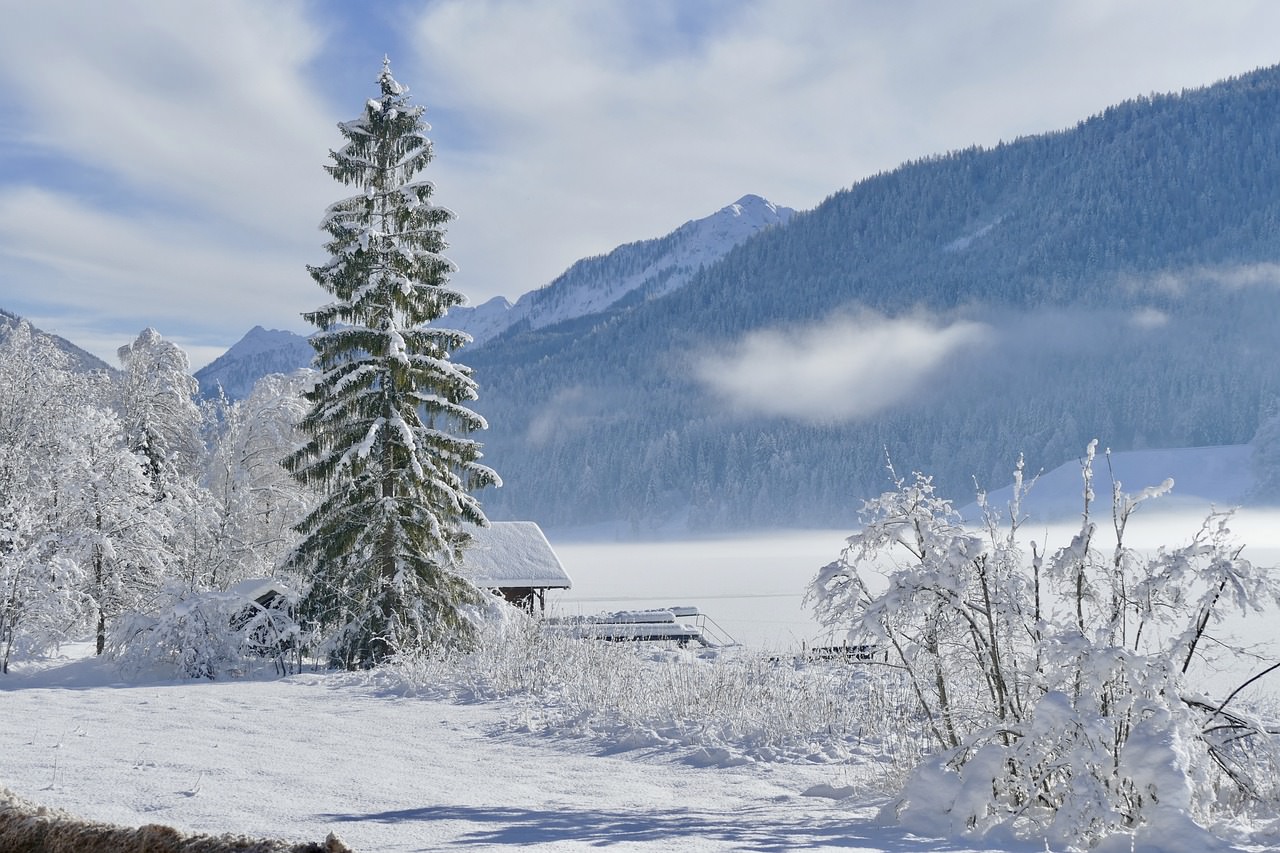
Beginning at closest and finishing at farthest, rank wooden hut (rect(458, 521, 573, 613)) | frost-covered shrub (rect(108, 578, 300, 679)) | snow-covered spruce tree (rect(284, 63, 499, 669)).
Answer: frost-covered shrub (rect(108, 578, 300, 679)) → snow-covered spruce tree (rect(284, 63, 499, 669)) → wooden hut (rect(458, 521, 573, 613))

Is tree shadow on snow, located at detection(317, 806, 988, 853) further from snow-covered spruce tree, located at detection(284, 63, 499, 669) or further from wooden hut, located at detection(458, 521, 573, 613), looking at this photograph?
wooden hut, located at detection(458, 521, 573, 613)

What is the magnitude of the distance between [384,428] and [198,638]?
16.8 feet

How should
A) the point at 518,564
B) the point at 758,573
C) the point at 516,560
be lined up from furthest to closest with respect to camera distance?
the point at 758,573
the point at 516,560
the point at 518,564

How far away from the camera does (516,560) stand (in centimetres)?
3772

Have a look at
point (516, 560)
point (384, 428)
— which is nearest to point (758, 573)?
point (516, 560)

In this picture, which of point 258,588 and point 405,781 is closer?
point 405,781

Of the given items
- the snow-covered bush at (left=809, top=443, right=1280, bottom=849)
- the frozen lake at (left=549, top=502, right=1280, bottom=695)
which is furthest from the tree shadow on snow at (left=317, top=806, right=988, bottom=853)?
the frozen lake at (left=549, top=502, right=1280, bottom=695)

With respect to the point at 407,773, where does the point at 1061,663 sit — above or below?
above

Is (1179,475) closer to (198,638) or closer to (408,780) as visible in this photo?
(198,638)

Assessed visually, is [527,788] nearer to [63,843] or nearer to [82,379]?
[63,843]

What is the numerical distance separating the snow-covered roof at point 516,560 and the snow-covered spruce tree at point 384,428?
50.9 ft

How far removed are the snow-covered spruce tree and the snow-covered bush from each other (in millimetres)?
12711

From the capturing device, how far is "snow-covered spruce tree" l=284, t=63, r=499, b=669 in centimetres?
1919

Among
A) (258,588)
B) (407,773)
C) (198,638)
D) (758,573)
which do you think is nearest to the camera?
(407,773)
